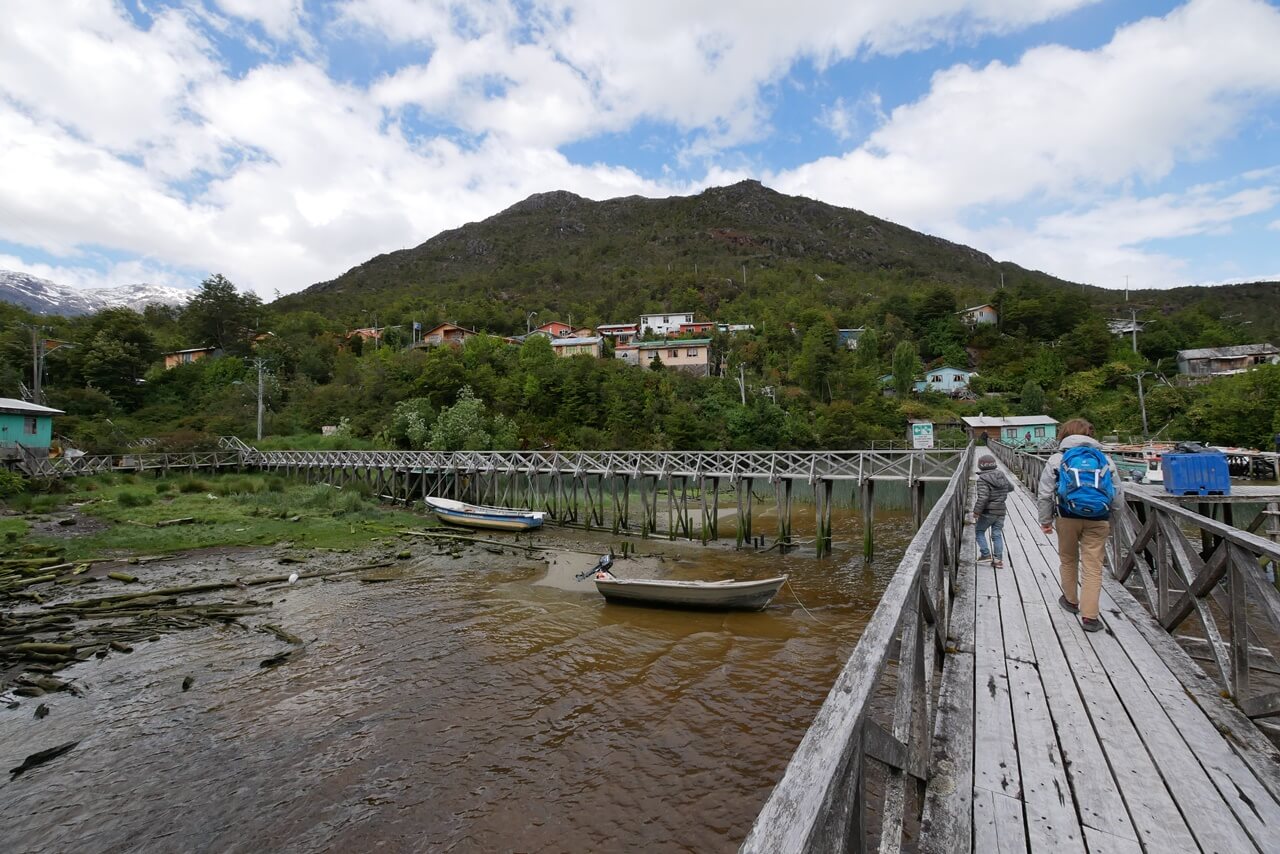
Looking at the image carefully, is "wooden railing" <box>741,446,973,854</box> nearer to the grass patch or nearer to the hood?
the hood

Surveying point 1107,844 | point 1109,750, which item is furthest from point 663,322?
point 1107,844

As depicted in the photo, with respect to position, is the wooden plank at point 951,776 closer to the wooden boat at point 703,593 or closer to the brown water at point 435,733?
the brown water at point 435,733

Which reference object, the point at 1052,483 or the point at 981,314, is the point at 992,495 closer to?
the point at 1052,483

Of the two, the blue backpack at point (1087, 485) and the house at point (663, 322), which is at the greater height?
the house at point (663, 322)

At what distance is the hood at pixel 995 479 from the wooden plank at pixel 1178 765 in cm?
332

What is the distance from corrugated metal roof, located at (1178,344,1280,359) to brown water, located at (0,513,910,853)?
6918 centimetres

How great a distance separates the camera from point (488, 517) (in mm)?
23734

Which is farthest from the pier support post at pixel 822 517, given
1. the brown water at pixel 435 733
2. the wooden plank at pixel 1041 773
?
the wooden plank at pixel 1041 773

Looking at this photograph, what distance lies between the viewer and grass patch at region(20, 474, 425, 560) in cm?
1827

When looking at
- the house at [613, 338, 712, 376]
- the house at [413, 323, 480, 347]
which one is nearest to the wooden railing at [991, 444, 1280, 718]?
the house at [613, 338, 712, 376]

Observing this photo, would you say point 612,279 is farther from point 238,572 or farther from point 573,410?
point 238,572

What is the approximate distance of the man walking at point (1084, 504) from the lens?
490 cm

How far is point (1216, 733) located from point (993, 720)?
118 cm

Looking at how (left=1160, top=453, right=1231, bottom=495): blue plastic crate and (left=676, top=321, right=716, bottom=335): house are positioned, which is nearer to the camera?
(left=1160, top=453, right=1231, bottom=495): blue plastic crate
